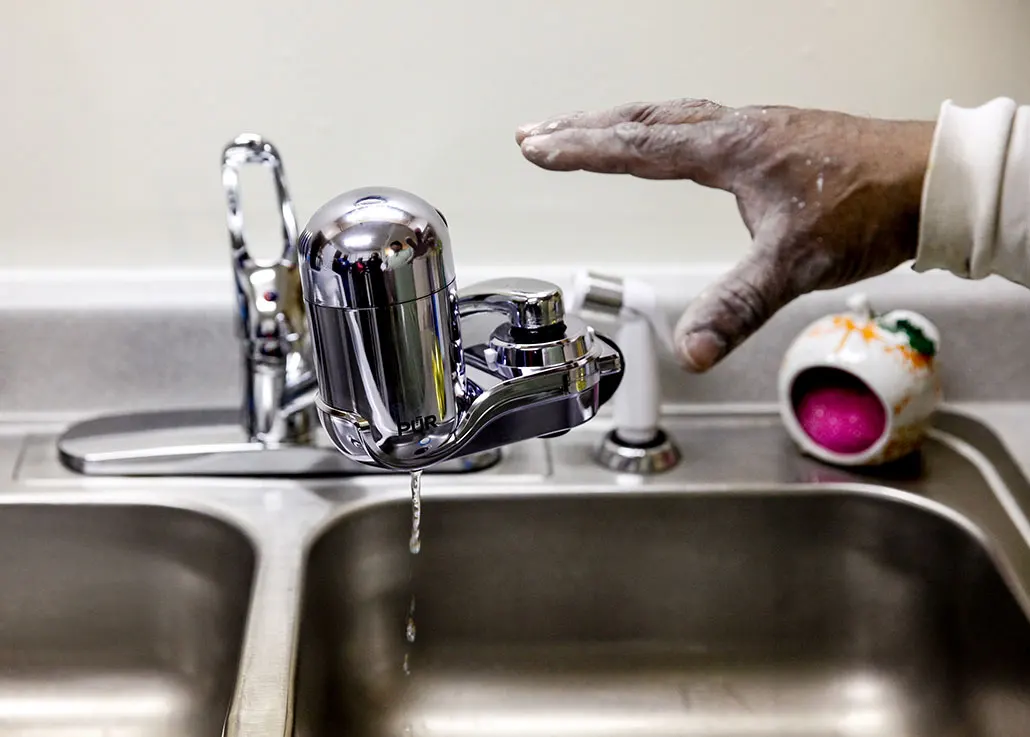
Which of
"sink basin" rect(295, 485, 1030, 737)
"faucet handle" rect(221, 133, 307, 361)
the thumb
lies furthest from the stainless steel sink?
the thumb

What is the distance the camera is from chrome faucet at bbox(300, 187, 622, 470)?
458 millimetres

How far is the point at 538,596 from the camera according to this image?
0.73 metres

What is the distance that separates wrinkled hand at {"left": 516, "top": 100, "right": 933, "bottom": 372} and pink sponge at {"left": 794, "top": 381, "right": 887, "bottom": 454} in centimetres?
22

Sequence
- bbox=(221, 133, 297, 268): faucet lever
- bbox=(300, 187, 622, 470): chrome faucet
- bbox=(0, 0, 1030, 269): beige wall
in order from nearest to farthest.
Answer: bbox=(300, 187, 622, 470): chrome faucet → bbox=(221, 133, 297, 268): faucet lever → bbox=(0, 0, 1030, 269): beige wall

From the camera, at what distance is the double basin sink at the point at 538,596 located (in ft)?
2.27

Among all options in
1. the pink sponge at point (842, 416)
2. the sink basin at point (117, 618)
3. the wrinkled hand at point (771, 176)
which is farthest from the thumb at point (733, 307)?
the sink basin at point (117, 618)

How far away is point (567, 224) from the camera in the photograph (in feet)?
2.67

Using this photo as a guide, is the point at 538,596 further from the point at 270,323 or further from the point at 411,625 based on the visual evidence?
the point at 270,323

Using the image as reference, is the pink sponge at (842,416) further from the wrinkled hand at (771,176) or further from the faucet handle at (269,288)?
the faucet handle at (269,288)

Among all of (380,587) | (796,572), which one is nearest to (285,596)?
(380,587)

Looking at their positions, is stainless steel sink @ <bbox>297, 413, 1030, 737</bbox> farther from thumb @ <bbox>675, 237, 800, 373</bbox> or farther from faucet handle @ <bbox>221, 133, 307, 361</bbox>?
thumb @ <bbox>675, 237, 800, 373</bbox>

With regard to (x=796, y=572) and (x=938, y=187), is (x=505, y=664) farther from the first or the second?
(x=938, y=187)

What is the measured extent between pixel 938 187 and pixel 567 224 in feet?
1.20

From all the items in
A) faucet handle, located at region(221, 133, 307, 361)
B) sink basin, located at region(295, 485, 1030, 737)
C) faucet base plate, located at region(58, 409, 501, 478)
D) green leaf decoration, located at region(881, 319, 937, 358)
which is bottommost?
sink basin, located at region(295, 485, 1030, 737)
